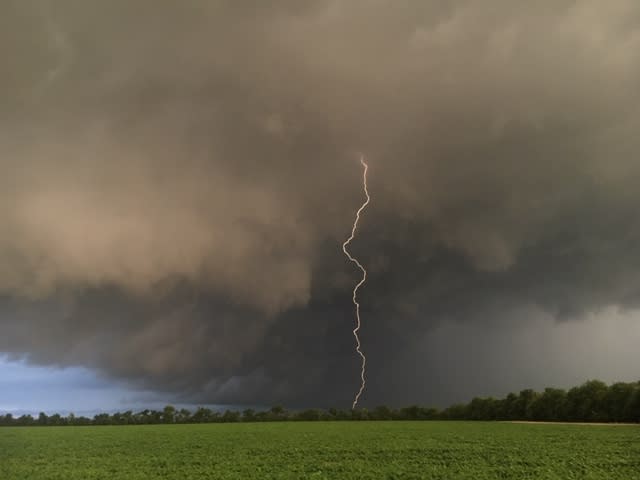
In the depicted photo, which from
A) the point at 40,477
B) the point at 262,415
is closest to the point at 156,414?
the point at 262,415

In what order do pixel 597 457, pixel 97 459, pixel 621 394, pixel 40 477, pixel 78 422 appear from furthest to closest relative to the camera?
pixel 78 422 < pixel 621 394 < pixel 97 459 < pixel 597 457 < pixel 40 477

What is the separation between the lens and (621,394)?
81875 mm

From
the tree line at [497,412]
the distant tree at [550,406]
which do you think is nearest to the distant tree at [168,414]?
the tree line at [497,412]

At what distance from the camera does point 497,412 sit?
12156 centimetres

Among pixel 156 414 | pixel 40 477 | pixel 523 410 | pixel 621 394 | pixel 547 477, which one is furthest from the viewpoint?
pixel 156 414

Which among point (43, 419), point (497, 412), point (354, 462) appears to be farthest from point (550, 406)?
point (43, 419)

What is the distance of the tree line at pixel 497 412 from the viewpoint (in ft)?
273

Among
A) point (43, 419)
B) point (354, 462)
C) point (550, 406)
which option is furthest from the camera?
point (43, 419)

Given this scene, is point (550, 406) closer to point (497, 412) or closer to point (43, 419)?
point (497, 412)

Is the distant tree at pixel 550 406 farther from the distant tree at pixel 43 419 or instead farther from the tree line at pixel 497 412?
the distant tree at pixel 43 419

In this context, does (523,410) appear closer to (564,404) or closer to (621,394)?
(564,404)

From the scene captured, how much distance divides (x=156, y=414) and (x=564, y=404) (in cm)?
12607

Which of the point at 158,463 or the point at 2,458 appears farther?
the point at 2,458

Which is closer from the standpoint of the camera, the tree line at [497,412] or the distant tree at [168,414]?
the tree line at [497,412]
